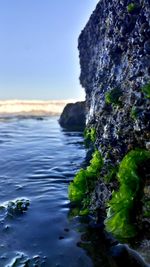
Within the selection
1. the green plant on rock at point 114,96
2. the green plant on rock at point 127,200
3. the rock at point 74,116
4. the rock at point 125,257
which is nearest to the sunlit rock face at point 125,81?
the green plant on rock at point 114,96

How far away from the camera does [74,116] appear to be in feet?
121

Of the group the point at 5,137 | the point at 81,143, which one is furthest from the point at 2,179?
the point at 5,137

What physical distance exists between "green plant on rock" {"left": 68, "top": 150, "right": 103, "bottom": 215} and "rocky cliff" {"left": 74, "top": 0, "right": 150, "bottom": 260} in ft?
0.16

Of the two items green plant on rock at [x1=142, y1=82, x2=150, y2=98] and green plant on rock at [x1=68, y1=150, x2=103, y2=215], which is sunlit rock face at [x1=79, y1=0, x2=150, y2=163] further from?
green plant on rock at [x1=68, y1=150, x2=103, y2=215]

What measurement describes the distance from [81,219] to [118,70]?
13.6 ft

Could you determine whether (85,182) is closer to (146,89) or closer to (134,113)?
(134,113)

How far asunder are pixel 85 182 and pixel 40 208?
1.70 m

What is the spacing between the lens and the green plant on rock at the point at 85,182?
10.4 m

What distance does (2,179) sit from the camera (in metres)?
15.0

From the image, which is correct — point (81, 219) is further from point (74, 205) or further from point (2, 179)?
point (2, 179)

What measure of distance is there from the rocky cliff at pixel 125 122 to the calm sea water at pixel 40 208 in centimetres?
97

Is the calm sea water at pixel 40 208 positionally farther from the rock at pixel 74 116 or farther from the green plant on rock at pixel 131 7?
the rock at pixel 74 116

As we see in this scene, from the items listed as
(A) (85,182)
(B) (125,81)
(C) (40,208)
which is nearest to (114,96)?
(B) (125,81)

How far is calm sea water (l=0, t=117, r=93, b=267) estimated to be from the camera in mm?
8211
